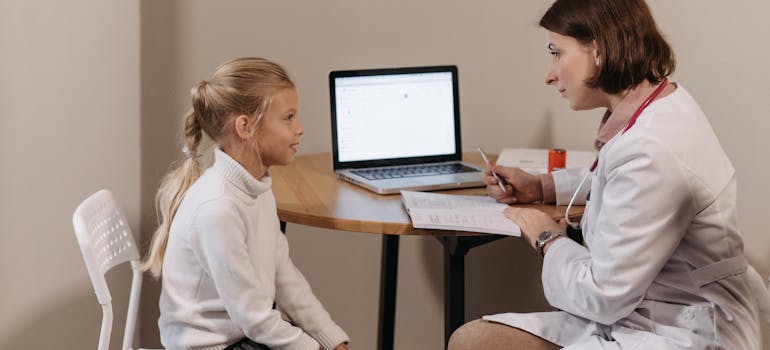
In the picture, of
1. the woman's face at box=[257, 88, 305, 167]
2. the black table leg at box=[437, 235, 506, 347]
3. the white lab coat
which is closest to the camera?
the white lab coat

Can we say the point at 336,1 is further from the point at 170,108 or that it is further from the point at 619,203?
the point at 619,203

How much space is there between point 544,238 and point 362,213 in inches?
16.4

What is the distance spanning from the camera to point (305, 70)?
266 centimetres

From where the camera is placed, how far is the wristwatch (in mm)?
1667

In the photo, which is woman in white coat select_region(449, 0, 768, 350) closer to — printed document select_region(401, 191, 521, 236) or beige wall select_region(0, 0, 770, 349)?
printed document select_region(401, 191, 521, 236)

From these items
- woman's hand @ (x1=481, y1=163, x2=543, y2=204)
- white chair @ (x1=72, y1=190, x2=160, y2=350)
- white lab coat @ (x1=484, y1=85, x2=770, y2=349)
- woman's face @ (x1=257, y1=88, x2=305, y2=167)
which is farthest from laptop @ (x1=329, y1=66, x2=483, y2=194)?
white lab coat @ (x1=484, y1=85, x2=770, y2=349)

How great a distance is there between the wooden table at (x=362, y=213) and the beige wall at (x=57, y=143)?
479mm

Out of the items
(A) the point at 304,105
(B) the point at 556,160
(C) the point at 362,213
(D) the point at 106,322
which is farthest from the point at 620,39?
(A) the point at 304,105

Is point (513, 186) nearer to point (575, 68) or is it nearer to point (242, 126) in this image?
point (575, 68)

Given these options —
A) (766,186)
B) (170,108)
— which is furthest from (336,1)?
(766,186)

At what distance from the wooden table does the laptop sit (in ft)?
0.33

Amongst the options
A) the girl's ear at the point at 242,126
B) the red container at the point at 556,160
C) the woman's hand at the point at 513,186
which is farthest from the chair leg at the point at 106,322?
the red container at the point at 556,160

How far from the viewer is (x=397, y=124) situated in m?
2.38

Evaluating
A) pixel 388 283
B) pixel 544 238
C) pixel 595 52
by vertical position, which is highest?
pixel 595 52
